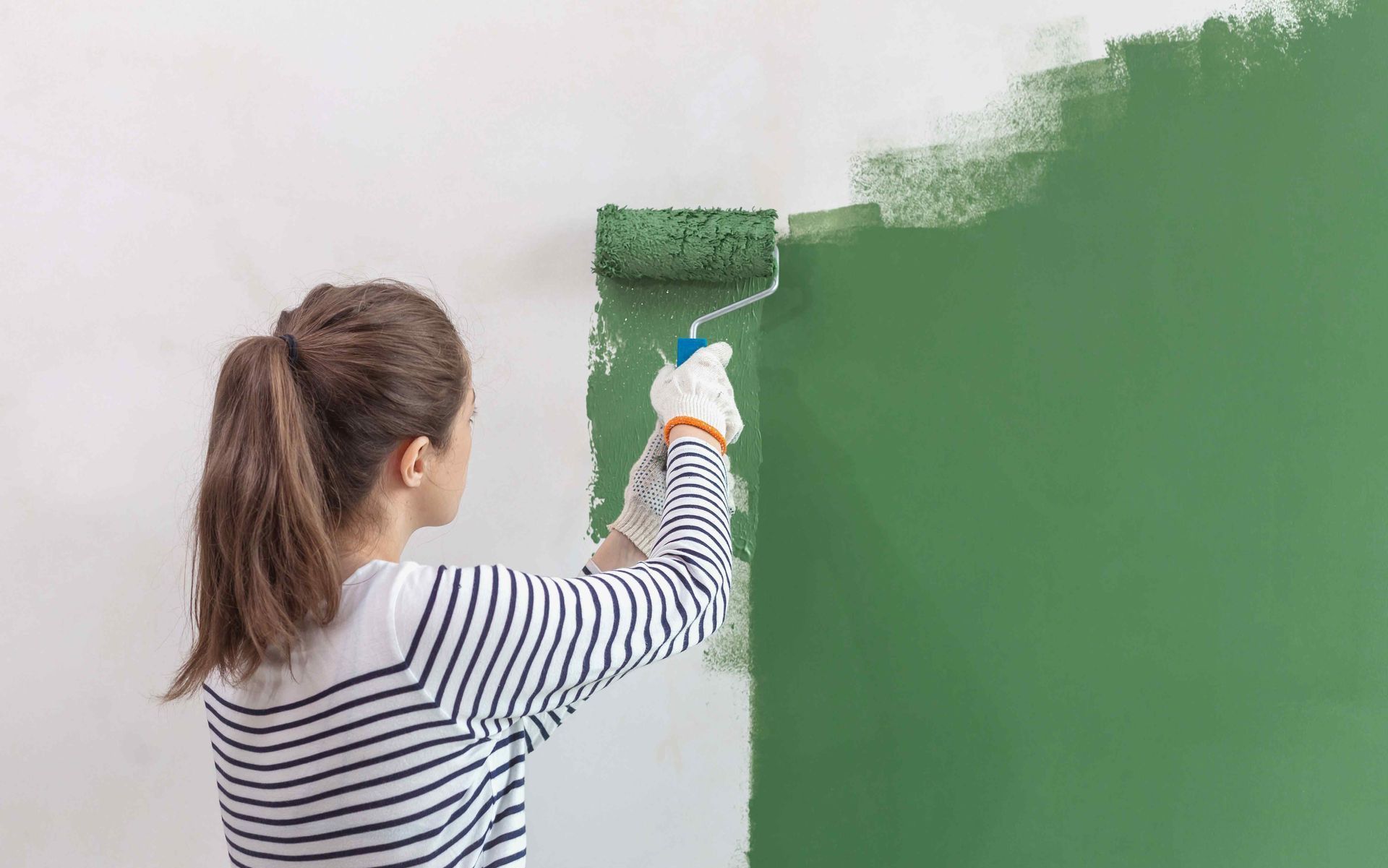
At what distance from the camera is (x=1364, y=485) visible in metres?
0.96

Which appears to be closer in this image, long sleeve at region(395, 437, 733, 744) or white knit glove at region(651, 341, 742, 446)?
long sleeve at region(395, 437, 733, 744)

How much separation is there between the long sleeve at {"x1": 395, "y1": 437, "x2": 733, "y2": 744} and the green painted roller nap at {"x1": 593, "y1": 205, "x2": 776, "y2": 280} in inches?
13.6

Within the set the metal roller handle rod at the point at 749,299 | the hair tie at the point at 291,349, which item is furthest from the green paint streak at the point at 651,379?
the hair tie at the point at 291,349

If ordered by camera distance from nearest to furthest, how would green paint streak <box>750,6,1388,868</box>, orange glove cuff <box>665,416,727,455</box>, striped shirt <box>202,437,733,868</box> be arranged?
striped shirt <box>202,437,733,868</box> < orange glove cuff <box>665,416,727,455</box> < green paint streak <box>750,6,1388,868</box>

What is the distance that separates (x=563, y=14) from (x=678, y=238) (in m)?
0.32

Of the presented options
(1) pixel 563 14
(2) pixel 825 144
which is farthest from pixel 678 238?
(1) pixel 563 14

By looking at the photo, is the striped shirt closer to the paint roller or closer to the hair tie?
the hair tie

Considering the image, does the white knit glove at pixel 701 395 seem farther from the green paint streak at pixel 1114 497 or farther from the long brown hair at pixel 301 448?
the long brown hair at pixel 301 448

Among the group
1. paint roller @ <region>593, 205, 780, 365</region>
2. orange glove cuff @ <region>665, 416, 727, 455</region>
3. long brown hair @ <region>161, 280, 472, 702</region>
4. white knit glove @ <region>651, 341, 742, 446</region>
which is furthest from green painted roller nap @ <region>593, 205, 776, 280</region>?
long brown hair @ <region>161, 280, 472, 702</region>

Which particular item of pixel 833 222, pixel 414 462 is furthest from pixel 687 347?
pixel 414 462

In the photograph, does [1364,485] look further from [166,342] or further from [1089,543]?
[166,342]

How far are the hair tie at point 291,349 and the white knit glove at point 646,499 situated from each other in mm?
371

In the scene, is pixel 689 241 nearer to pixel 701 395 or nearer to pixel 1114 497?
pixel 701 395

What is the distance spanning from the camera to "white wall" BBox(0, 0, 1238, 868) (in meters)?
1.01
